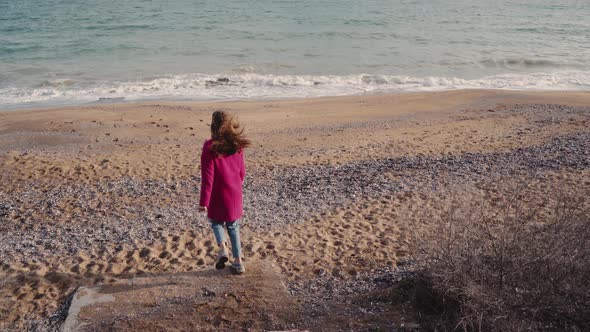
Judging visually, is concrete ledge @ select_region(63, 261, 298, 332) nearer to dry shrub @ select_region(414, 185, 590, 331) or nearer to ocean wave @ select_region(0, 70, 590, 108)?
dry shrub @ select_region(414, 185, 590, 331)

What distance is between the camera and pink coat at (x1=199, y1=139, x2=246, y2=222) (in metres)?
4.84

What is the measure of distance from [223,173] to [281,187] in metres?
3.40

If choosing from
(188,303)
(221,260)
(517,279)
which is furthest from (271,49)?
(517,279)

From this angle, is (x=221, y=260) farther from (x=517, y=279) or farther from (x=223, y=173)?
(x=517, y=279)

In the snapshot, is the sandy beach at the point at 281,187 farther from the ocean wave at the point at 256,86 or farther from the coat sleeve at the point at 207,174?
the ocean wave at the point at 256,86

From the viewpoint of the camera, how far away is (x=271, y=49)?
79.6ft

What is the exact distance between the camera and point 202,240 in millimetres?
6367

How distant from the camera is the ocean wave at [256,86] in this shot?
1711 cm

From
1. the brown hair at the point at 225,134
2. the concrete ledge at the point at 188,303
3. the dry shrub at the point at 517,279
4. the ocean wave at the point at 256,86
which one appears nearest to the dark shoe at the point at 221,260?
the concrete ledge at the point at 188,303

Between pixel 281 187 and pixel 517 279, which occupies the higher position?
pixel 517 279

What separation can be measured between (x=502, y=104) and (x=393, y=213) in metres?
8.55

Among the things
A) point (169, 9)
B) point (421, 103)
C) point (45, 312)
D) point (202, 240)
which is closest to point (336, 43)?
point (421, 103)

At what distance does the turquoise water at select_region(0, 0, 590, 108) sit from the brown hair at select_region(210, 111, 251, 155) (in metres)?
12.6

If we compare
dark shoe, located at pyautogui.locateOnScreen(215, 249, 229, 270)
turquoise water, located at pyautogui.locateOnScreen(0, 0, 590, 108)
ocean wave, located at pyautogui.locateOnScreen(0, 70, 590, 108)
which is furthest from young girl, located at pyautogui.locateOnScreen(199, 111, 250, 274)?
turquoise water, located at pyautogui.locateOnScreen(0, 0, 590, 108)
